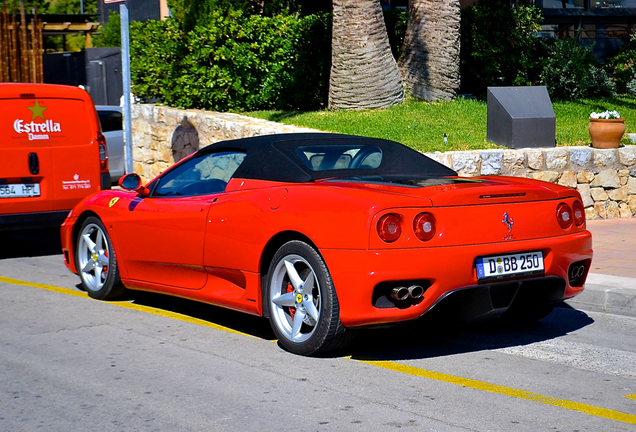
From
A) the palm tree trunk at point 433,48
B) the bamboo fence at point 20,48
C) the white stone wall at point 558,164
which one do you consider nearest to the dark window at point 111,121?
the white stone wall at point 558,164

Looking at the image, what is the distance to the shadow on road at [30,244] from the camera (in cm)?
1043

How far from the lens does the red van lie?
→ 9445 mm

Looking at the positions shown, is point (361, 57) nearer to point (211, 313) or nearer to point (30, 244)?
point (30, 244)

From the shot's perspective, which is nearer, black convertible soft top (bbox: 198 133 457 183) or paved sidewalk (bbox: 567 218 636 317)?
black convertible soft top (bbox: 198 133 457 183)

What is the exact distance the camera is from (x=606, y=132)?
12.2 m

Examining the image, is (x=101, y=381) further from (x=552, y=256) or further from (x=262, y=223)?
(x=552, y=256)

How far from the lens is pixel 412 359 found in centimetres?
533

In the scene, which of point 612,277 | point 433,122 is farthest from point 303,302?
point 433,122

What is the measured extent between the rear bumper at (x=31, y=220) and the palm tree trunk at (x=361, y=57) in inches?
254

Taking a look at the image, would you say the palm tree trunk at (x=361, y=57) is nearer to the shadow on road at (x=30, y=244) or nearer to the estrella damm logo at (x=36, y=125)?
the shadow on road at (x=30, y=244)

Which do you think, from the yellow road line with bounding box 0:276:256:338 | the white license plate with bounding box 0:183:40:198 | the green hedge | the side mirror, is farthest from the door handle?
the green hedge

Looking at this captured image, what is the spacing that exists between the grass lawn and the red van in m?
4.10

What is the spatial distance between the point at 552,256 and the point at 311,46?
458 inches

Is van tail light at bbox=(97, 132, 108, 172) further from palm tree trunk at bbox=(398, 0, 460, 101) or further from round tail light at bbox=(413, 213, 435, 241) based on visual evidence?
palm tree trunk at bbox=(398, 0, 460, 101)
